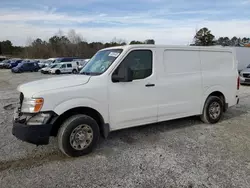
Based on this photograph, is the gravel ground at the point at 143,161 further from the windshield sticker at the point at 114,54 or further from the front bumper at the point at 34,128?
the windshield sticker at the point at 114,54

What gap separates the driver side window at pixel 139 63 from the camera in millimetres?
4138

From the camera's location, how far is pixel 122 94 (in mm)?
4059

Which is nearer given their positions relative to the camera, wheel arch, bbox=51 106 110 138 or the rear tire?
wheel arch, bbox=51 106 110 138

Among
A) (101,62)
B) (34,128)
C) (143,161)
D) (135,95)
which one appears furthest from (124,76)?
(34,128)

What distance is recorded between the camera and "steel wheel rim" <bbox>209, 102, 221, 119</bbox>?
5.48 metres

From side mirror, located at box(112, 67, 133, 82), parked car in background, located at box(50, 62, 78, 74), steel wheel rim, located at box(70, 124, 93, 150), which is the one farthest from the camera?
parked car in background, located at box(50, 62, 78, 74)

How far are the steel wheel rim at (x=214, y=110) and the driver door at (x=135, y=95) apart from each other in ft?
5.82

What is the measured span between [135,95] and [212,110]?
2.40m

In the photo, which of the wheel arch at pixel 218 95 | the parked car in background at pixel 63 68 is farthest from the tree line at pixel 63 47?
the wheel arch at pixel 218 95

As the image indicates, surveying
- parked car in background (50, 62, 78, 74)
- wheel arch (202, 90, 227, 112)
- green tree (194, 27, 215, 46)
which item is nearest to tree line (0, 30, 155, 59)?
green tree (194, 27, 215, 46)

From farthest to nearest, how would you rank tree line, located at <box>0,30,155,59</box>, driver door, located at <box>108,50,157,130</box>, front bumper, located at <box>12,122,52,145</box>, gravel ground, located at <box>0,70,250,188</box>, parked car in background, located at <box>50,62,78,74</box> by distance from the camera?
1. tree line, located at <box>0,30,155,59</box>
2. parked car in background, located at <box>50,62,78,74</box>
3. driver door, located at <box>108,50,157,130</box>
4. front bumper, located at <box>12,122,52,145</box>
5. gravel ground, located at <box>0,70,250,188</box>

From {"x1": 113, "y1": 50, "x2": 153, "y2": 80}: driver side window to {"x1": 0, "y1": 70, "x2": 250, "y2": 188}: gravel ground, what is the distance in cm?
136

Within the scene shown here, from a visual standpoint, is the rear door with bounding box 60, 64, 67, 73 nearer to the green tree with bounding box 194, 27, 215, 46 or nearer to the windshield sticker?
the windshield sticker

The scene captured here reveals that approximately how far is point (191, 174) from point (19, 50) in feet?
356
